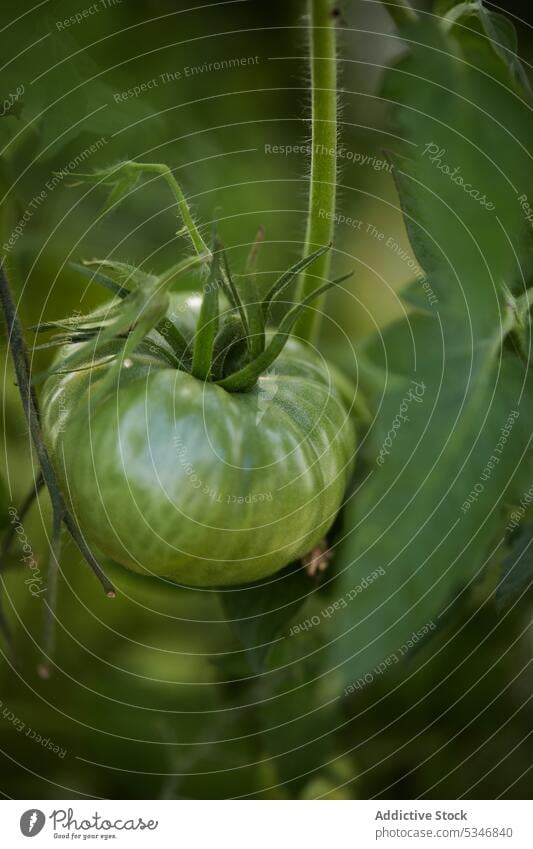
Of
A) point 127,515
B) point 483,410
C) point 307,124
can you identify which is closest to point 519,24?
point 307,124

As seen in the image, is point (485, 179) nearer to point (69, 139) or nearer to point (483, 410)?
point (483, 410)

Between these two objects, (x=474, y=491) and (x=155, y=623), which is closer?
(x=474, y=491)
